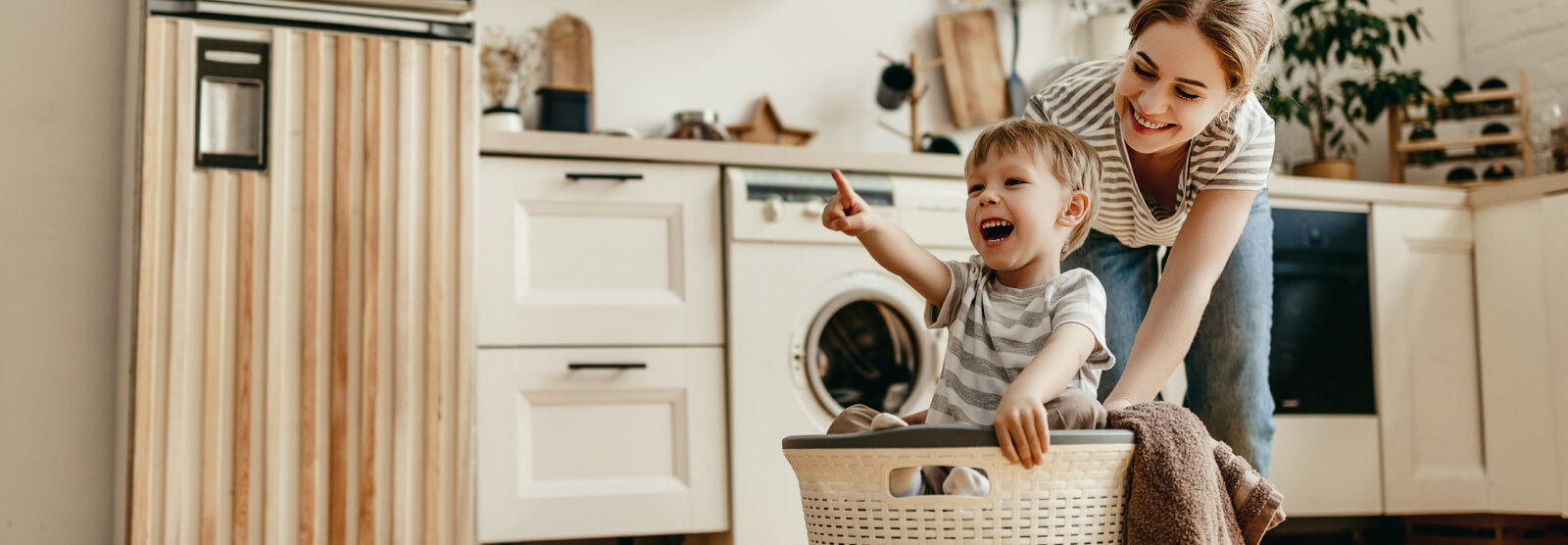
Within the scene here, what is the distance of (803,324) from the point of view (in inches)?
91.5

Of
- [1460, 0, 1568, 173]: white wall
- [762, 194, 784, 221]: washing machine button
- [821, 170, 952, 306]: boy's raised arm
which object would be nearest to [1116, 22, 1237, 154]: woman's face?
[821, 170, 952, 306]: boy's raised arm

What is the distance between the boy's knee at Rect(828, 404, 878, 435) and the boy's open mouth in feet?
0.69

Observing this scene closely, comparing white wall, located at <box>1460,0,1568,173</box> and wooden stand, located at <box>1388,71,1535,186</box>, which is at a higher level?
white wall, located at <box>1460,0,1568,173</box>

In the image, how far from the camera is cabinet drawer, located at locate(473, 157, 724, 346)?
7.16 ft

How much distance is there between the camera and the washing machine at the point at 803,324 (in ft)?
7.48

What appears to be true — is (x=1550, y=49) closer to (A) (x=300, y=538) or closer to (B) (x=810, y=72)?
(B) (x=810, y=72)

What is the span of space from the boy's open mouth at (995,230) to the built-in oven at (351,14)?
4.22ft

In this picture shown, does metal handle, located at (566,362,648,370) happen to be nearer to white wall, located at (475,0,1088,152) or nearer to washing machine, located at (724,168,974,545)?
washing machine, located at (724,168,974,545)

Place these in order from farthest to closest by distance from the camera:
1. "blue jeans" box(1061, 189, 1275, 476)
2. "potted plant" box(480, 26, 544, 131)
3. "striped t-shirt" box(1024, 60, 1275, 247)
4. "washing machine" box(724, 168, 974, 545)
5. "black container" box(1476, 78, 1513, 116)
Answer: "black container" box(1476, 78, 1513, 116), "potted plant" box(480, 26, 544, 131), "washing machine" box(724, 168, 974, 545), "blue jeans" box(1061, 189, 1275, 476), "striped t-shirt" box(1024, 60, 1275, 247)

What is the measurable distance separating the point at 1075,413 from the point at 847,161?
1.45 metres

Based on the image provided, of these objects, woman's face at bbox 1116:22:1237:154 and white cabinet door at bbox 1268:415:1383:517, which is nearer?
woman's face at bbox 1116:22:1237:154

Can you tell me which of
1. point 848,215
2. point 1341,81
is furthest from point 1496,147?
point 848,215

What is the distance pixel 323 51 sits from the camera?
209 centimetres

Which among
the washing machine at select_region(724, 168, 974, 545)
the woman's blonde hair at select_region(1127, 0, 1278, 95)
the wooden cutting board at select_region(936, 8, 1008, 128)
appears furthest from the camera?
the wooden cutting board at select_region(936, 8, 1008, 128)
